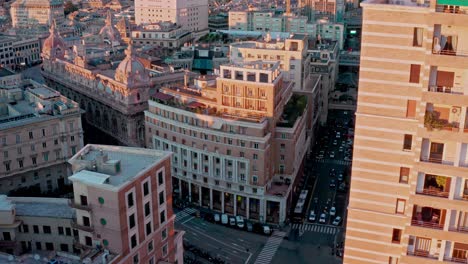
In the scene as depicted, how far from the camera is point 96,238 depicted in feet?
195

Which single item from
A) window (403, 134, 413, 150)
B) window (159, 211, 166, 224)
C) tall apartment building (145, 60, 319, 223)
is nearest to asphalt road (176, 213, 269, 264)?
tall apartment building (145, 60, 319, 223)

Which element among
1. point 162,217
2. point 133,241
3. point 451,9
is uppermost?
point 451,9

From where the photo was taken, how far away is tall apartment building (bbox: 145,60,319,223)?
104m

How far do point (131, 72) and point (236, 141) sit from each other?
44.8 meters

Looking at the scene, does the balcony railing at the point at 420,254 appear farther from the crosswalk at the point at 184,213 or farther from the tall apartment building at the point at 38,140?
the tall apartment building at the point at 38,140

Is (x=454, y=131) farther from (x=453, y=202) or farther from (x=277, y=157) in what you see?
(x=277, y=157)

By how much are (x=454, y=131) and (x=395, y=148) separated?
4.49 meters

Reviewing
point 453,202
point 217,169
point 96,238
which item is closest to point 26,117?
point 217,169

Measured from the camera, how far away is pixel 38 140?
4343 inches

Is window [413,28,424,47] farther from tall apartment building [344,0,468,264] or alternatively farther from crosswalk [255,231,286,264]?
crosswalk [255,231,286,264]

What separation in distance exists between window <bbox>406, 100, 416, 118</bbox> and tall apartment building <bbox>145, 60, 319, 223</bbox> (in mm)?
63950

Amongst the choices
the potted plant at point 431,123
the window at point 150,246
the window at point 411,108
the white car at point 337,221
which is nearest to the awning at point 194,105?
the white car at point 337,221

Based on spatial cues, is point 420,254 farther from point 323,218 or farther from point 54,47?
point 54,47

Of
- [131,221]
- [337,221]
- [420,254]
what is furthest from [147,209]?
[337,221]
